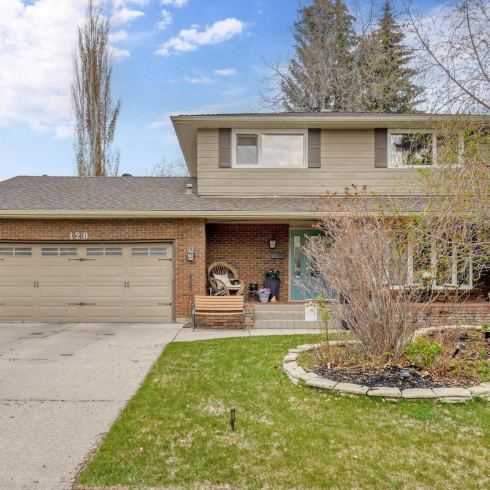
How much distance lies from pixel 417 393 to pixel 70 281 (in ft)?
28.2

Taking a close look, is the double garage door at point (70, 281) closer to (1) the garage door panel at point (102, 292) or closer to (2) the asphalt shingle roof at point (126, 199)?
(1) the garage door panel at point (102, 292)

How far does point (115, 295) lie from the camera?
10273 mm

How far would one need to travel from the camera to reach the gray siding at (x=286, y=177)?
10859 millimetres

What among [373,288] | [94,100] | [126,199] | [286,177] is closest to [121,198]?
[126,199]

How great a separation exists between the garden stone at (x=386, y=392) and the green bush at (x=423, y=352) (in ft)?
2.78

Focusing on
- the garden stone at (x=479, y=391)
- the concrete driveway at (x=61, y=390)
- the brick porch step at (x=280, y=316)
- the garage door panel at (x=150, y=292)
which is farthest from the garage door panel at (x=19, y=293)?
the garden stone at (x=479, y=391)

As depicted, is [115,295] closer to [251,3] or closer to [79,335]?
[79,335]

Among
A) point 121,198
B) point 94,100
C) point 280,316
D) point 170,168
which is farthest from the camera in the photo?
point 170,168

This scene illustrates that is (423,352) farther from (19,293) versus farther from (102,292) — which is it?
(19,293)

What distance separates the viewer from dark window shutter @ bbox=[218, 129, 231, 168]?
35.6 feet

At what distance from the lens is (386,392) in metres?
4.53

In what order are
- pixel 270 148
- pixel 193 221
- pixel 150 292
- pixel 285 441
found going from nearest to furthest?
pixel 285 441
pixel 193 221
pixel 150 292
pixel 270 148

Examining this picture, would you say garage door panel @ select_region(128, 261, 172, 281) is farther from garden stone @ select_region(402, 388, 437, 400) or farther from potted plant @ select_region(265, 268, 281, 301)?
garden stone @ select_region(402, 388, 437, 400)

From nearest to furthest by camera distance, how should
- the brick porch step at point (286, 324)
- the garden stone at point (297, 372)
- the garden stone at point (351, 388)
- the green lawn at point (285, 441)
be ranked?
the green lawn at point (285, 441), the garden stone at point (351, 388), the garden stone at point (297, 372), the brick porch step at point (286, 324)
